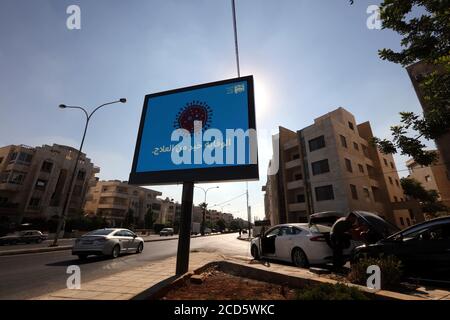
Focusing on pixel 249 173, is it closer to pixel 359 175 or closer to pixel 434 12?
pixel 434 12

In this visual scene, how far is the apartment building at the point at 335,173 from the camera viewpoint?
92.6ft

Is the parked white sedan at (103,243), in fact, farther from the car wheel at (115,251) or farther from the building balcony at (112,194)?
the building balcony at (112,194)

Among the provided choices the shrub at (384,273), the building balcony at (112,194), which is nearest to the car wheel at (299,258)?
the shrub at (384,273)

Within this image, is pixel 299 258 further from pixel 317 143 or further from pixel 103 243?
pixel 317 143

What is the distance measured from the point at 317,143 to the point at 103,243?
28.7 m

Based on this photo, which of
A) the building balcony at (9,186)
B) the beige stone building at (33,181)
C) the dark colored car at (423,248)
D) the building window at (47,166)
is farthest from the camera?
the building window at (47,166)

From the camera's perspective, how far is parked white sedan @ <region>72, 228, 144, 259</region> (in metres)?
9.92

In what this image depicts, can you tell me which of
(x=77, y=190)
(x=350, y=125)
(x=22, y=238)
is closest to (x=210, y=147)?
(x=22, y=238)

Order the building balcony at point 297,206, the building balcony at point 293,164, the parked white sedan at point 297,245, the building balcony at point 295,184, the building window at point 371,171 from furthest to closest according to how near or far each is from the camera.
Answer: the building balcony at point 293,164
the building window at point 371,171
the building balcony at point 295,184
the building balcony at point 297,206
the parked white sedan at point 297,245

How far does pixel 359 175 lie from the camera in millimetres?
30219

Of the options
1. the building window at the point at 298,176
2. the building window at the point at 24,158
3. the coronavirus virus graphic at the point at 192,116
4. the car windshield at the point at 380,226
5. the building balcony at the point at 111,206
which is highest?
the building window at the point at 24,158

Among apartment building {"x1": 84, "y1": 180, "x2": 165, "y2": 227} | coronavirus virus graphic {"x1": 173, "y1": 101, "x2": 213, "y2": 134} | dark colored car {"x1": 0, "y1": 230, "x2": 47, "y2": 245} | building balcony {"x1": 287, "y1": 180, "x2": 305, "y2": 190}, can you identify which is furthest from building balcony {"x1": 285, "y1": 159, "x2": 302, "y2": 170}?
apartment building {"x1": 84, "y1": 180, "x2": 165, "y2": 227}

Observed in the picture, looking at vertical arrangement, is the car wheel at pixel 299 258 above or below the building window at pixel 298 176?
below
